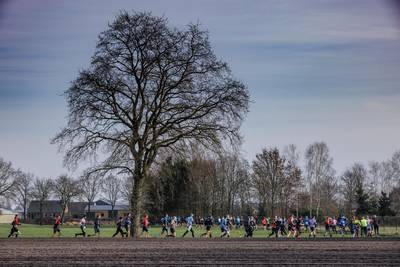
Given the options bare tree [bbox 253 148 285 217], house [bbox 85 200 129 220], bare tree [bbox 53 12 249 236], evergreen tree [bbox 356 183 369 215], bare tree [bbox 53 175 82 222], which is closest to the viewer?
bare tree [bbox 53 12 249 236]

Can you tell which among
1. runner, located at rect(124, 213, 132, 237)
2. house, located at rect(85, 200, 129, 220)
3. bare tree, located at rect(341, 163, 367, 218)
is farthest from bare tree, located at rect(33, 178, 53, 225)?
runner, located at rect(124, 213, 132, 237)

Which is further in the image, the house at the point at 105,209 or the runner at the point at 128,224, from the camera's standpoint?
the house at the point at 105,209

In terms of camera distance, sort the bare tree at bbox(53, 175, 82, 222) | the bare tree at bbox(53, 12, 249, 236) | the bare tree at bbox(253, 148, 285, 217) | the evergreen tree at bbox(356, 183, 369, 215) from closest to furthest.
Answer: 1. the bare tree at bbox(53, 12, 249, 236)
2. the evergreen tree at bbox(356, 183, 369, 215)
3. the bare tree at bbox(253, 148, 285, 217)
4. the bare tree at bbox(53, 175, 82, 222)

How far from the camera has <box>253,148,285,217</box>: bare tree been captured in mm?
91562

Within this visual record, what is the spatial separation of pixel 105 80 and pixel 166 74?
4384 millimetres

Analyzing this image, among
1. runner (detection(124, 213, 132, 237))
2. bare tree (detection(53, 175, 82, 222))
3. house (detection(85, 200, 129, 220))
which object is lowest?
runner (detection(124, 213, 132, 237))

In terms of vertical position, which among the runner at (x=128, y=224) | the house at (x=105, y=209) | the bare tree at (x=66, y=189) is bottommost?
the runner at (x=128, y=224)

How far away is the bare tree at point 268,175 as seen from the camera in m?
91.6

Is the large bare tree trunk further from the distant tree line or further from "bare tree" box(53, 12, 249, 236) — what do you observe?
the distant tree line

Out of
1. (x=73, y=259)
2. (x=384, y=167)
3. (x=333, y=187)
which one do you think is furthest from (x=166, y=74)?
(x=384, y=167)

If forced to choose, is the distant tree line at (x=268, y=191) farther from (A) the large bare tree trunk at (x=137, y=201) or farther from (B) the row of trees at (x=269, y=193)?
(A) the large bare tree trunk at (x=137, y=201)

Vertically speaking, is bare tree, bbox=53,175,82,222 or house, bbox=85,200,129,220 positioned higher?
bare tree, bbox=53,175,82,222

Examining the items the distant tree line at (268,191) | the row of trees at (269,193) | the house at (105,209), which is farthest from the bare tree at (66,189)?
the house at (105,209)

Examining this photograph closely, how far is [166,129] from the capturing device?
41.9m
